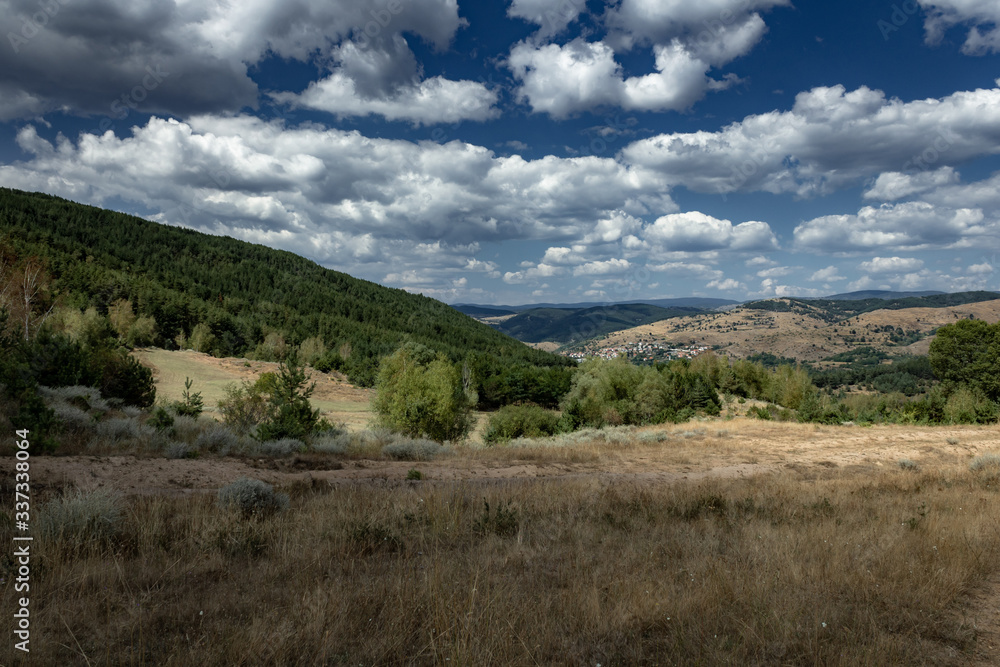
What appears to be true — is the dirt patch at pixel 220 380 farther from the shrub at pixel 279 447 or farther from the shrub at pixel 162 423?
the shrub at pixel 162 423

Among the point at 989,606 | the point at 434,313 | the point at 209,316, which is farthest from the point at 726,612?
the point at 434,313

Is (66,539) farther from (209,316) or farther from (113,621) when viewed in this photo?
(209,316)

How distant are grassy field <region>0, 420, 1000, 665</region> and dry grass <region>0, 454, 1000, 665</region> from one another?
2 cm

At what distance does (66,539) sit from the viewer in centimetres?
495

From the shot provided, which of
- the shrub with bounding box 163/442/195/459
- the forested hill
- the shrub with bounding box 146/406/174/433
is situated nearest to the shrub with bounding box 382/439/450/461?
the shrub with bounding box 163/442/195/459

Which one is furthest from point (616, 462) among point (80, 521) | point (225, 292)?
point (225, 292)

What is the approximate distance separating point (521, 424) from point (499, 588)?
33.4m

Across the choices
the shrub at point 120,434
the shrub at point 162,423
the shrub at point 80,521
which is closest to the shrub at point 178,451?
the shrub at point 120,434

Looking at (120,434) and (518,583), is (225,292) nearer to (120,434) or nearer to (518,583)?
(120,434)

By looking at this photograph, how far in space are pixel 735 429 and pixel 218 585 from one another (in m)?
32.6

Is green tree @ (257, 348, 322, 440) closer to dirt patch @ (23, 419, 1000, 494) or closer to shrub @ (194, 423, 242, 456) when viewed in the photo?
shrub @ (194, 423, 242, 456)

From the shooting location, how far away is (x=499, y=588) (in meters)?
4.22

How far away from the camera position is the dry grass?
3340 millimetres

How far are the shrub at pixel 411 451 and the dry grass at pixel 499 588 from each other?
9.42 metres
